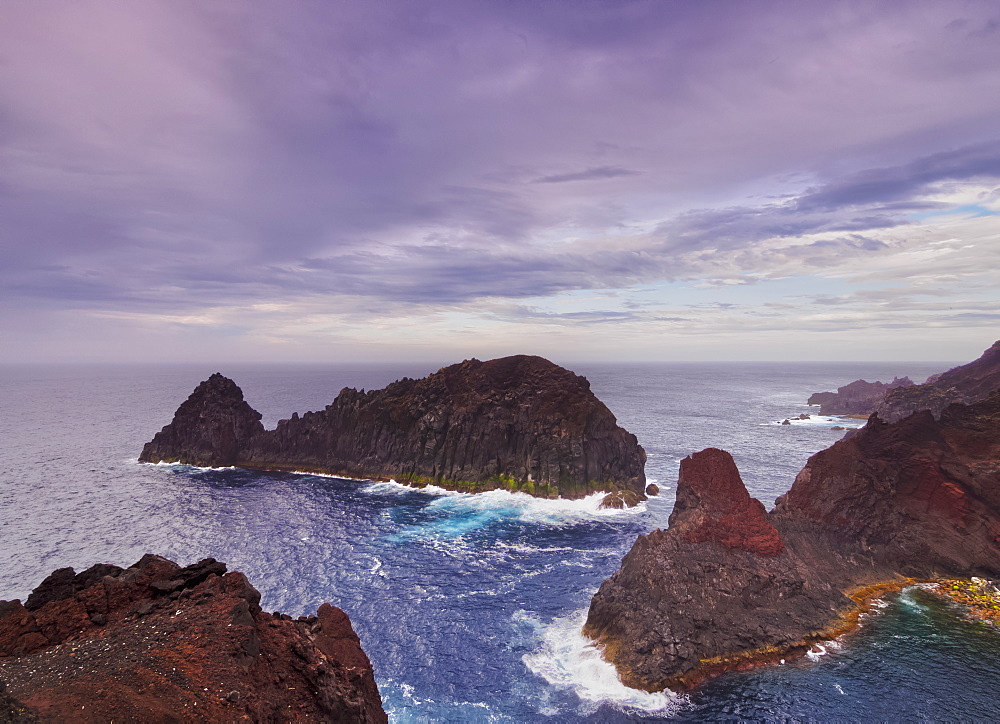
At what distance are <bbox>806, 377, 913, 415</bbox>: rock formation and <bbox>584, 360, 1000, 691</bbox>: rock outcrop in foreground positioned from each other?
13408 centimetres

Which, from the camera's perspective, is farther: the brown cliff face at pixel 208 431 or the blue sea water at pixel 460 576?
the brown cliff face at pixel 208 431

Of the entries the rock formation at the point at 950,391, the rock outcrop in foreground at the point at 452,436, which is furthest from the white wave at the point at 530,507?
the rock formation at the point at 950,391

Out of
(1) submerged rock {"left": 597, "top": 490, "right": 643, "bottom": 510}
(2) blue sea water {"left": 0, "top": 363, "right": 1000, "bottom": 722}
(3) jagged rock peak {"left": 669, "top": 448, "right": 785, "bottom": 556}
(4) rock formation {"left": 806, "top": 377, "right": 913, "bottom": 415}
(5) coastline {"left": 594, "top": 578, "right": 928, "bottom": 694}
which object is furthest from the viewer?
(4) rock formation {"left": 806, "top": 377, "right": 913, "bottom": 415}

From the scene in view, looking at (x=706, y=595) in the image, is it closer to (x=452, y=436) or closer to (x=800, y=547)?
(x=800, y=547)

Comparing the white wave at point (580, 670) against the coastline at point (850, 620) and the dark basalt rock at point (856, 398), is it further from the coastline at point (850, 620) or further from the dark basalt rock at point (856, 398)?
the dark basalt rock at point (856, 398)

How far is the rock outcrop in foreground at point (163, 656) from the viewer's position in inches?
634

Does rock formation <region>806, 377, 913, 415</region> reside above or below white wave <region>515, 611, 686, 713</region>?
above

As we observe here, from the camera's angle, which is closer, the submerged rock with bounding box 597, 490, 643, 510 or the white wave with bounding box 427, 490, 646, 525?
the white wave with bounding box 427, 490, 646, 525

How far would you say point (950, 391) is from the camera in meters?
93.8

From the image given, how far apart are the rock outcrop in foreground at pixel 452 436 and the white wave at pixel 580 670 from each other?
4001 centimetres

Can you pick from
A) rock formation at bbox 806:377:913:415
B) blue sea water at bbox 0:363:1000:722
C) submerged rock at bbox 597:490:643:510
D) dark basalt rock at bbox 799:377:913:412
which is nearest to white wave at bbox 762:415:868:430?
dark basalt rock at bbox 799:377:913:412

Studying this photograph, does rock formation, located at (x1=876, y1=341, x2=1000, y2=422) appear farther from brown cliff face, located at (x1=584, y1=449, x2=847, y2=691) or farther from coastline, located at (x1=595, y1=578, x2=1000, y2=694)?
brown cliff face, located at (x1=584, y1=449, x2=847, y2=691)

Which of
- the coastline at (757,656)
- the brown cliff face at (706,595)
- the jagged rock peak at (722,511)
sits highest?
the jagged rock peak at (722,511)

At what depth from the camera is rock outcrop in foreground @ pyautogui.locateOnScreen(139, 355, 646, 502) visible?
8525 cm
